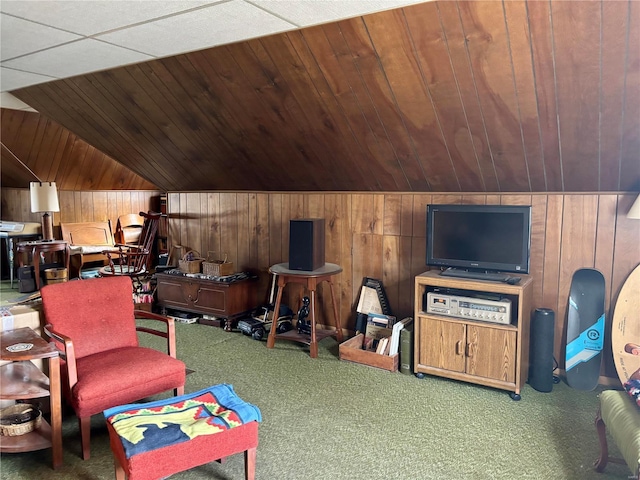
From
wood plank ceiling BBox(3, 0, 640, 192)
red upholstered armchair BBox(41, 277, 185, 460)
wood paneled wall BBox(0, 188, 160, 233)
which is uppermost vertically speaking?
wood plank ceiling BBox(3, 0, 640, 192)

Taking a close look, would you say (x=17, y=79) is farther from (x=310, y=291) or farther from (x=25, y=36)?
(x=310, y=291)

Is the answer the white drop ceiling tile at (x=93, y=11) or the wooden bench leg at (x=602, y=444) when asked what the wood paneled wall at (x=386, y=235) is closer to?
the wooden bench leg at (x=602, y=444)

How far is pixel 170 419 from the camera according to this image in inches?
84.2

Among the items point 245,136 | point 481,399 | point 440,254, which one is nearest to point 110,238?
point 245,136

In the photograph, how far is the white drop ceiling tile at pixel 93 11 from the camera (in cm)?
254

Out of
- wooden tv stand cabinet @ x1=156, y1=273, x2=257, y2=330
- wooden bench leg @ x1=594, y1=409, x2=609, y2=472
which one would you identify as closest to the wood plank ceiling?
wooden tv stand cabinet @ x1=156, y1=273, x2=257, y2=330

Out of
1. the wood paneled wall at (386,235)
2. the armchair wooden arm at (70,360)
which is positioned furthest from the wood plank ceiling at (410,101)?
the armchair wooden arm at (70,360)

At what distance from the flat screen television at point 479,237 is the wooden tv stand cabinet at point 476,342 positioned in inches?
6.6

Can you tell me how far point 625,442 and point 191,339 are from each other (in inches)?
135

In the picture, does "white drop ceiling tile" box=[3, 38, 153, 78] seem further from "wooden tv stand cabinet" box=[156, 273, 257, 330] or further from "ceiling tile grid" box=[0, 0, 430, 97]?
"wooden tv stand cabinet" box=[156, 273, 257, 330]

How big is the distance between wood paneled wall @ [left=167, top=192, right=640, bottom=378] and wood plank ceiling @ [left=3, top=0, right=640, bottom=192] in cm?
13

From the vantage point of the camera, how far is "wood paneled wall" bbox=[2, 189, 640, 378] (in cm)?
340

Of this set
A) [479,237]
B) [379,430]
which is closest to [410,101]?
[479,237]

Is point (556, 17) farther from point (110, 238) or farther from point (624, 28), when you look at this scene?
point (110, 238)
